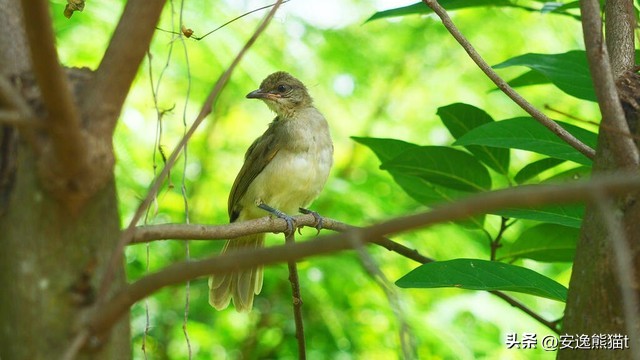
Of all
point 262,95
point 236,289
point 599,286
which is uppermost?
point 262,95

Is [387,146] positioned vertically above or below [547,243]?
above

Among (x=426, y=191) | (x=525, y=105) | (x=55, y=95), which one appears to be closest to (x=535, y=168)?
(x=426, y=191)

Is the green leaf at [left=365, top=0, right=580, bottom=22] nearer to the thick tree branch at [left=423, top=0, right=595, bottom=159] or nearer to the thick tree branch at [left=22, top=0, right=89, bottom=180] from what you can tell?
the thick tree branch at [left=423, top=0, right=595, bottom=159]

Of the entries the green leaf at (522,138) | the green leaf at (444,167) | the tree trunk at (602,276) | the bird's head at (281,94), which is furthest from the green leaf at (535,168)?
the bird's head at (281,94)

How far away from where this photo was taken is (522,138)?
262cm

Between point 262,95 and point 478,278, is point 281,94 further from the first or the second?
point 478,278

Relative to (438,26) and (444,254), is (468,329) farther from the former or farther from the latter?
(438,26)

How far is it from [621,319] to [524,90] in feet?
16.7

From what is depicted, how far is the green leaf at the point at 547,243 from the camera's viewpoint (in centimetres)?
298

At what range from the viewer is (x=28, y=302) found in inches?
52.6

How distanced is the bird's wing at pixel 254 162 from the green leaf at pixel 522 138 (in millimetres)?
2556

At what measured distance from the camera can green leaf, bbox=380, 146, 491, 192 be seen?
292 cm

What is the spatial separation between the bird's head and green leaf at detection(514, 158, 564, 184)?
2.50 m

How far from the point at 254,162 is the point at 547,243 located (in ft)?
7.99
